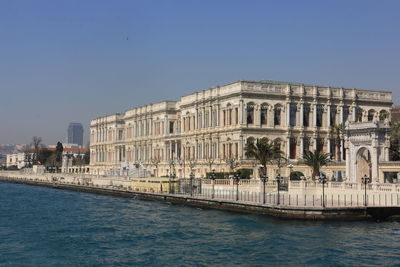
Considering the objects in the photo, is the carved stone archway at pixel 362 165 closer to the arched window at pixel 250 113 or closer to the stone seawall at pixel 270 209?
the stone seawall at pixel 270 209

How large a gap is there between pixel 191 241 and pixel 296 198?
17101 millimetres

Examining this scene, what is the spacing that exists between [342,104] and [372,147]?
3938cm

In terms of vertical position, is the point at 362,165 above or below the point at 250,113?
below

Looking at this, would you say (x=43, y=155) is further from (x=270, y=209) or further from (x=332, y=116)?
(x=270, y=209)

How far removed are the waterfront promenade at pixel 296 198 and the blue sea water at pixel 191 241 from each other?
54.6 inches

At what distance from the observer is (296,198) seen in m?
49.7

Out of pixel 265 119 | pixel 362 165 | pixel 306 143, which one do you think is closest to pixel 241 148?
pixel 265 119

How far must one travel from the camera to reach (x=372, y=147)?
49.5 metres

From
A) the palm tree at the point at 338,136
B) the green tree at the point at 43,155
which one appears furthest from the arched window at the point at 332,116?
the green tree at the point at 43,155

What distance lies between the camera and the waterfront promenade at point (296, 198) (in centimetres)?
4169

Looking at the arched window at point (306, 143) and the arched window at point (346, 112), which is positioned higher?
the arched window at point (346, 112)

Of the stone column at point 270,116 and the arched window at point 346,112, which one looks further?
the arched window at point 346,112

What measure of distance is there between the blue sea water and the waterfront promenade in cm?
139

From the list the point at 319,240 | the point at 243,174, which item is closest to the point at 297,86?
the point at 243,174
